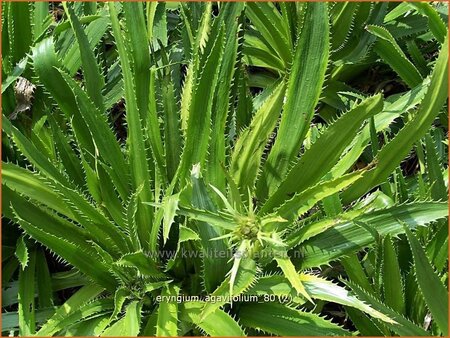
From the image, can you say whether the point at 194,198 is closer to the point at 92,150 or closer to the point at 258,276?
the point at 258,276

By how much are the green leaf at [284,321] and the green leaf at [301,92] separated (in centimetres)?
22

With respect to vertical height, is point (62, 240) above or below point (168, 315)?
above

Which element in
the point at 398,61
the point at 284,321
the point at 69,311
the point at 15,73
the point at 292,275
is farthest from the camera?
the point at 398,61

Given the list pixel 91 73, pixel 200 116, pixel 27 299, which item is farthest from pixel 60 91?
pixel 27 299

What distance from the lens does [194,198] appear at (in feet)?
3.08

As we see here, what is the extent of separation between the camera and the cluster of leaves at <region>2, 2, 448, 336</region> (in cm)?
96

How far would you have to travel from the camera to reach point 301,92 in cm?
106

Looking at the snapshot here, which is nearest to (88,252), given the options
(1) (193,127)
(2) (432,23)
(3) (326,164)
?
(1) (193,127)

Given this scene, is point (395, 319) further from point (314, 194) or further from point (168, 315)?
point (168, 315)

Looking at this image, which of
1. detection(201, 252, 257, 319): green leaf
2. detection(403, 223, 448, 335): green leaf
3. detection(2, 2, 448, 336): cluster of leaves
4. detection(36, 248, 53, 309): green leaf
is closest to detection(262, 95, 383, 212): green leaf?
detection(2, 2, 448, 336): cluster of leaves

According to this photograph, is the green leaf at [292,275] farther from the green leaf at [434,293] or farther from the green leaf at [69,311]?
the green leaf at [69,311]

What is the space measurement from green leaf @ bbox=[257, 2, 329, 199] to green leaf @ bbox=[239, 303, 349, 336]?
22 centimetres

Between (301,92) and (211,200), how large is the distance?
28 cm

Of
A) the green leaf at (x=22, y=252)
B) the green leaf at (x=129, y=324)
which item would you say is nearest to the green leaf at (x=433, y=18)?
the green leaf at (x=129, y=324)
